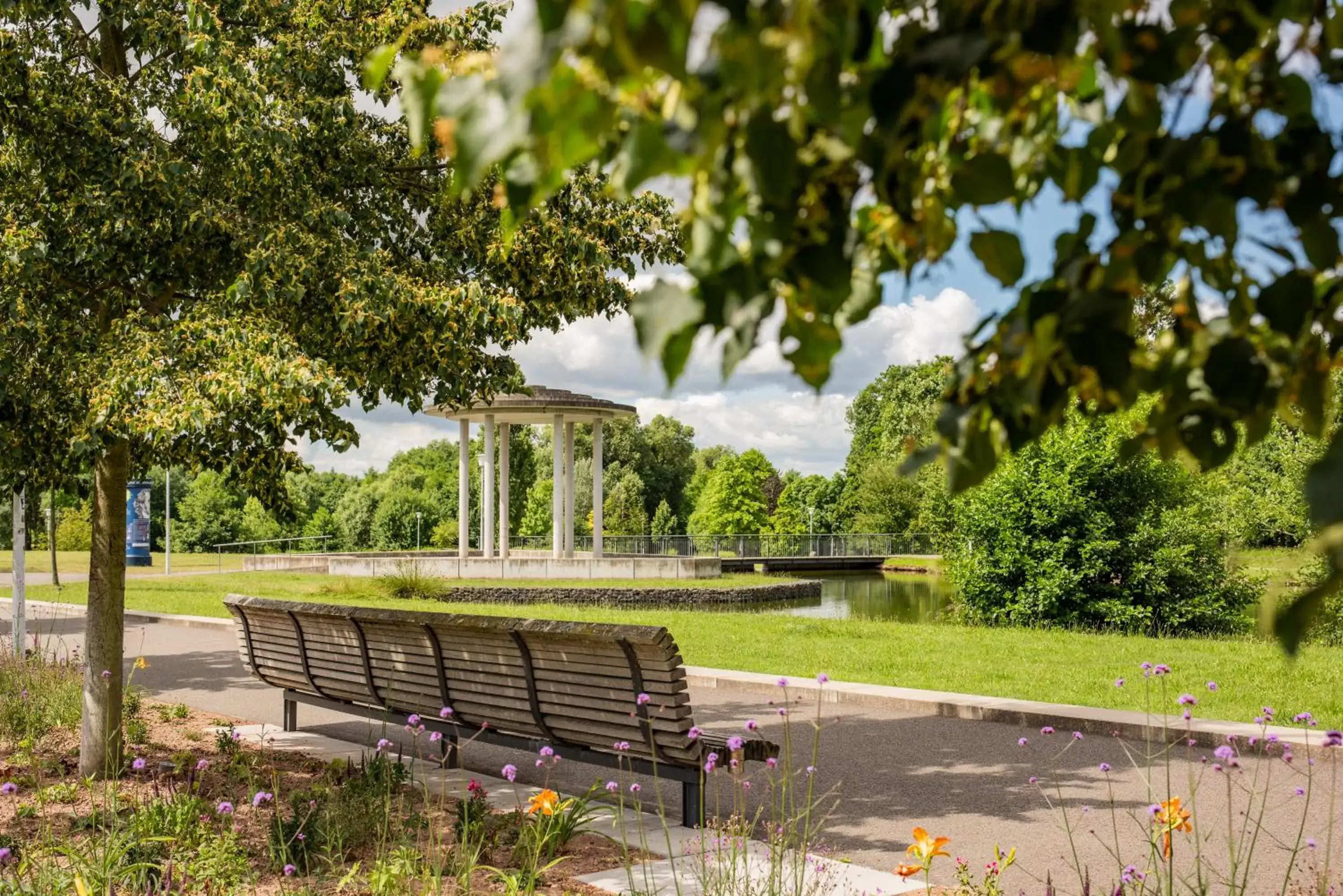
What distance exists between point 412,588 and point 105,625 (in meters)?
18.3

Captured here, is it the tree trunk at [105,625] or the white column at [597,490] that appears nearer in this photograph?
the tree trunk at [105,625]

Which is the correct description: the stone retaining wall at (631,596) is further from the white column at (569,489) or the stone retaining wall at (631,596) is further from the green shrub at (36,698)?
the green shrub at (36,698)

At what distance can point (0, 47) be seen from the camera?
245 inches

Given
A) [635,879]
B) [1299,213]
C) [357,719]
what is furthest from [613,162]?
[357,719]

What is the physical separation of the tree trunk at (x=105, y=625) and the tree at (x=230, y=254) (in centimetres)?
2

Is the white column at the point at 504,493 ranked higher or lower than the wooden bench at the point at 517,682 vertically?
higher

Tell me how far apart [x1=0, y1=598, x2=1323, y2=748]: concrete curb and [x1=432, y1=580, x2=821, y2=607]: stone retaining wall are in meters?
15.6

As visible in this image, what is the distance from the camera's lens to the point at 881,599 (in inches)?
1187

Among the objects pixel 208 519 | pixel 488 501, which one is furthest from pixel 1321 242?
pixel 208 519

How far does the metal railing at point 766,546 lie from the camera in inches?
1973

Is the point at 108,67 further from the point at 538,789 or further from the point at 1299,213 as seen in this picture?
the point at 1299,213

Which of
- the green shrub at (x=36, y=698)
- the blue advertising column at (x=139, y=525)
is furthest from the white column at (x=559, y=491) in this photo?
the green shrub at (x=36, y=698)

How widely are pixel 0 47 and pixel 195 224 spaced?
132cm

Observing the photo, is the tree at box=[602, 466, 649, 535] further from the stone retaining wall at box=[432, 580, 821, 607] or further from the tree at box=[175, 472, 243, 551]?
the stone retaining wall at box=[432, 580, 821, 607]
